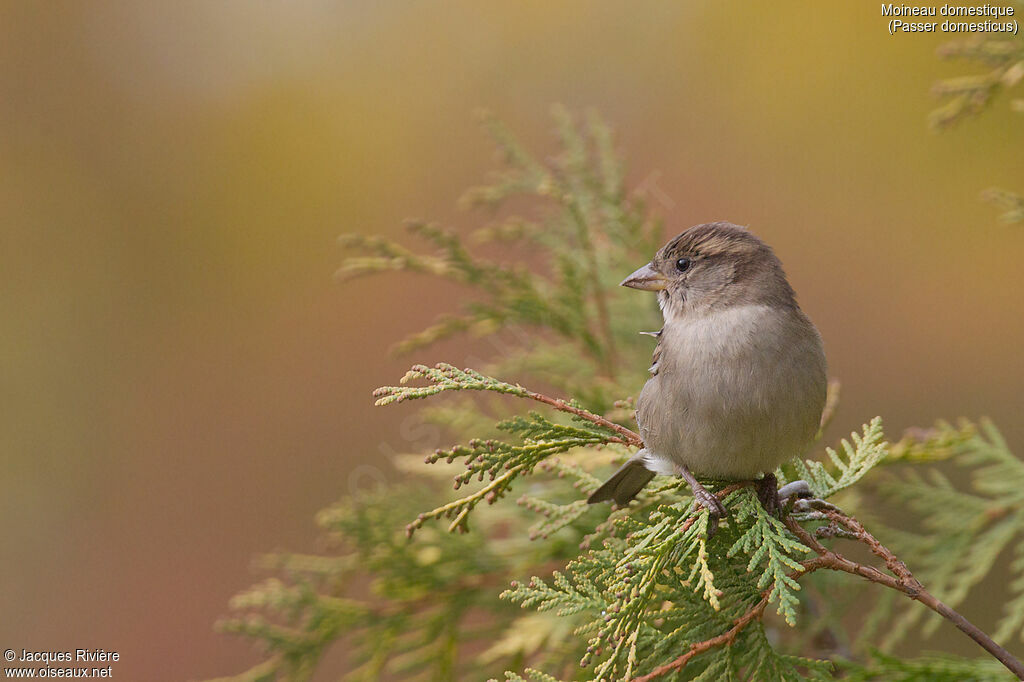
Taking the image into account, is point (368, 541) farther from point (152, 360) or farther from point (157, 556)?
point (152, 360)

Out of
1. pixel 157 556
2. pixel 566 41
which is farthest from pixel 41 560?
pixel 566 41

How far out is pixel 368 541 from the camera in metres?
2.71

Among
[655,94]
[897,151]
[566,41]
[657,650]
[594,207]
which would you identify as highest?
[566,41]

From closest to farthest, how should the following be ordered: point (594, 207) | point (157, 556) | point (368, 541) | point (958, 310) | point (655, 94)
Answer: point (368, 541) → point (594, 207) → point (958, 310) → point (157, 556) → point (655, 94)

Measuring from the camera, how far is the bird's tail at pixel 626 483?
1949 mm

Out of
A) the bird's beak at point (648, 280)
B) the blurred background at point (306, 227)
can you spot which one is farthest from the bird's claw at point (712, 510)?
the blurred background at point (306, 227)

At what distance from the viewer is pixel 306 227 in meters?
6.27

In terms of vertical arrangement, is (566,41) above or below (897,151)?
above

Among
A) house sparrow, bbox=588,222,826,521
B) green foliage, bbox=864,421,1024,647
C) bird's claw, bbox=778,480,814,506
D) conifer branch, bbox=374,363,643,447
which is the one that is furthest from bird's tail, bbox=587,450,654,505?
green foliage, bbox=864,421,1024,647

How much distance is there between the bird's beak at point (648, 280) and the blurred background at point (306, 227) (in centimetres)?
270

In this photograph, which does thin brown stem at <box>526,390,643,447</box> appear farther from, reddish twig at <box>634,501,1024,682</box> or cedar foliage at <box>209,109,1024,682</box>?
reddish twig at <box>634,501,1024,682</box>

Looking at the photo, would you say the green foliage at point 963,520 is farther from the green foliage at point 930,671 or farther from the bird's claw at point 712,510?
the bird's claw at point 712,510

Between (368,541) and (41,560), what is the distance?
13.5ft

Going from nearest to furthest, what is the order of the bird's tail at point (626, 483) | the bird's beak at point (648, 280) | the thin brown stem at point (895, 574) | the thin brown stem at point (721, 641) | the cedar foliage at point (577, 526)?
1. the thin brown stem at point (895, 574)
2. the thin brown stem at point (721, 641)
3. the cedar foliage at point (577, 526)
4. the bird's tail at point (626, 483)
5. the bird's beak at point (648, 280)
